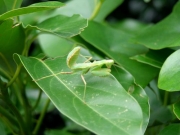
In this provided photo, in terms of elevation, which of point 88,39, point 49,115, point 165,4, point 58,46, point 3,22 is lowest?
point 49,115

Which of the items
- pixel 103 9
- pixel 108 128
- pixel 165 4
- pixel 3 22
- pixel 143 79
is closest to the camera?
pixel 108 128

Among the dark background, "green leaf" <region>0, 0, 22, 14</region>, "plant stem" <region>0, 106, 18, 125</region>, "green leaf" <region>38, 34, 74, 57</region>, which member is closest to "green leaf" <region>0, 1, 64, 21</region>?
"green leaf" <region>0, 0, 22, 14</region>

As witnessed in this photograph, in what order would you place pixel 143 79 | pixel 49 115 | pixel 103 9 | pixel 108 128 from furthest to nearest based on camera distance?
pixel 49 115, pixel 103 9, pixel 143 79, pixel 108 128

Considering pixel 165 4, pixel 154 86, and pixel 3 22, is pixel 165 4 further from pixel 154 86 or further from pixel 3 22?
pixel 3 22

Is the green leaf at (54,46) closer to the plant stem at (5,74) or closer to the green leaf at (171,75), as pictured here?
the plant stem at (5,74)

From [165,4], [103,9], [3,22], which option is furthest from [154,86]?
[165,4]

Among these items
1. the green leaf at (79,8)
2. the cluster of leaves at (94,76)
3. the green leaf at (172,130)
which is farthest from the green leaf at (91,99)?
the green leaf at (79,8)
